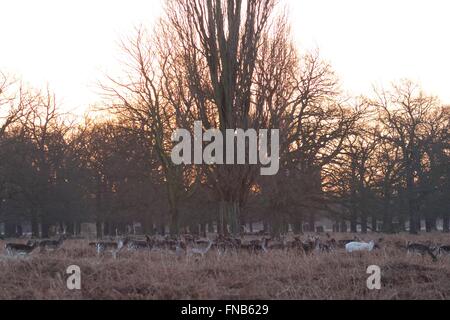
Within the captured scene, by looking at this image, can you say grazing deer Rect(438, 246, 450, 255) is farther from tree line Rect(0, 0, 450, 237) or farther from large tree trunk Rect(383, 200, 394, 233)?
large tree trunk Rect(383, 200, 394, 233)

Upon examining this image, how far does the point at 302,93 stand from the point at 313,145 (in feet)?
8.77

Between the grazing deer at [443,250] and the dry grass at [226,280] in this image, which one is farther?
the grazing deer at [443,250]

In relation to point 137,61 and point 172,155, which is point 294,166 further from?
point 137,61

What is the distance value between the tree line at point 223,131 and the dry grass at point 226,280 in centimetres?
1012

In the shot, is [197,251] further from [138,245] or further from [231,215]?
[231,215]

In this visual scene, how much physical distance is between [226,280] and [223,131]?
11.5m

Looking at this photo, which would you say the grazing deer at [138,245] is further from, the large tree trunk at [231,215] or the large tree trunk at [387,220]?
the large tree trunk at [387,220]

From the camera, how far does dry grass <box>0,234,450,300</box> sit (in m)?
9.00

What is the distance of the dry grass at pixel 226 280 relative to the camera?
9000 millimetres

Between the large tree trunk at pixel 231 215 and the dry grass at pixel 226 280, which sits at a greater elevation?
the large tree trunk at pixel 231 215

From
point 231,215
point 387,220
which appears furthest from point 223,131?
point 387,220

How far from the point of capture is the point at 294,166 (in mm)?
30875

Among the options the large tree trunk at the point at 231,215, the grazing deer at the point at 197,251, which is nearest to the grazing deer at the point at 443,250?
the grazing deer at the point at 197,251
